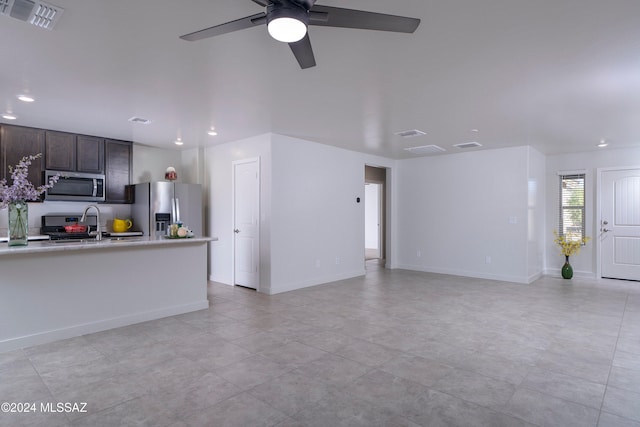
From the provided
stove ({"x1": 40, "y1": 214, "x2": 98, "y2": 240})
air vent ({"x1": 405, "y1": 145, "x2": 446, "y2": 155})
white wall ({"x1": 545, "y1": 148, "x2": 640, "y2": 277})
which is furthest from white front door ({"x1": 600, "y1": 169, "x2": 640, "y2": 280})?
stove ({"x1": 40, "y1": 214, "x2": 98, "y2": 240})

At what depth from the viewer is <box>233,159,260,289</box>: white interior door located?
18.6 feet

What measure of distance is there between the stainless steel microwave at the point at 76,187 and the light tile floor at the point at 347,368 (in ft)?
8.66

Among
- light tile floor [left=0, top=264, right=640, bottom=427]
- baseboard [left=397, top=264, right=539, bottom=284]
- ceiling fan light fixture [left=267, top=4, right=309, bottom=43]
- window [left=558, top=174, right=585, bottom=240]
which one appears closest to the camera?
ceiling fan light fixture [left=267, top=4, right=309, bottom=43]

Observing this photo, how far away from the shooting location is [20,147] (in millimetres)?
4852

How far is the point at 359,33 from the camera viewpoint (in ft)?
7.95

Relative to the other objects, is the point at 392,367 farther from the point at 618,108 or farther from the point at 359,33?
the point at 618,108

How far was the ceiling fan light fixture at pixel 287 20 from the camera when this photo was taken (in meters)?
1.68

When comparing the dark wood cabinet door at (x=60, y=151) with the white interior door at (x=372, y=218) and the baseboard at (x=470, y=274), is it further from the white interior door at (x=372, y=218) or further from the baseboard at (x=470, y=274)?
the white interior door at (x=372, y=218)

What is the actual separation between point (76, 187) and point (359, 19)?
207 inches

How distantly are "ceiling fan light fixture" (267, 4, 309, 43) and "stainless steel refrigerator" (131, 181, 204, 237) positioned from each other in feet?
15.4

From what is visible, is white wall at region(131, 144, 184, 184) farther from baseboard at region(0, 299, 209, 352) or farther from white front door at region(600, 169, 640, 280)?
white front door at region(600, 169, 640, 280)

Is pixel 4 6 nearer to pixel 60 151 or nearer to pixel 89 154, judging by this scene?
pixel 60 151

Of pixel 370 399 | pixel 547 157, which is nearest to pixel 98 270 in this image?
pixel 370 399

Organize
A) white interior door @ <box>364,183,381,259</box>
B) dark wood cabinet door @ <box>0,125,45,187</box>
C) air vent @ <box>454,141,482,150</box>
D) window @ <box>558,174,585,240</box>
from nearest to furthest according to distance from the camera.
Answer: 1. dark wood cabinet door @ <box>0,125,45,187</box>
2. air vent @ <box>454,141,482,150</box>
3. window @ <box>558,174,585,240</box>
4. white interior door @ <box>364,183,381,259</box>
